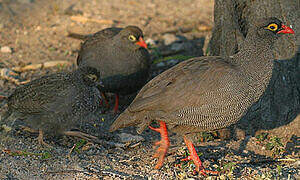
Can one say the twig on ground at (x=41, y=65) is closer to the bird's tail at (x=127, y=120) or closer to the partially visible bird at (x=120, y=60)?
the partially visible bird at (x=120, y=60)

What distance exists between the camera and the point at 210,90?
4.76 meters

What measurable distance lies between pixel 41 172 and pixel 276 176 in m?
2.66

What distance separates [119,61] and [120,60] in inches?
1.0

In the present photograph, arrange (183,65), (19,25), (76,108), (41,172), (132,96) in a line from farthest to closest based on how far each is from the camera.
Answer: (19,25) → (132,96) → (76,108) → (183,65) → (41,172)

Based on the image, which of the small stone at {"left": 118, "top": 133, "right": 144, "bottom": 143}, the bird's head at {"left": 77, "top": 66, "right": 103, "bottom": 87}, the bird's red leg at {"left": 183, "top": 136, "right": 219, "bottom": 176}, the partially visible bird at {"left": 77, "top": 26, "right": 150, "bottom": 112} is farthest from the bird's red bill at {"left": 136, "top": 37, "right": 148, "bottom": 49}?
the bird's red leg at {"left": 183, "top": 136, "right": 219, "bottom": 176}

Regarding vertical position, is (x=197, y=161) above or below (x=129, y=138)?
above

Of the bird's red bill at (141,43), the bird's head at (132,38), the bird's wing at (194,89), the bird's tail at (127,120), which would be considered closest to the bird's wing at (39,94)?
the bird's tail at (127,120)

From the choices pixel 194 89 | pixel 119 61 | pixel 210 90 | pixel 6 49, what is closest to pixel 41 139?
pixel 119 61

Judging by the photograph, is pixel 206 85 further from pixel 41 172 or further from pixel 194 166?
pixel 41 172

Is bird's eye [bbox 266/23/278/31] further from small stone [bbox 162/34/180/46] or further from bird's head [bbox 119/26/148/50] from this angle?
small stone [bbox 162/34/180/46]

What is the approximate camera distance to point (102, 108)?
6.94 metres

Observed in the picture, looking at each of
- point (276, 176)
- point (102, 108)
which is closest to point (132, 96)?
point (102, 108)

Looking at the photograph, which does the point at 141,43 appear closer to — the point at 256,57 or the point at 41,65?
the point at 41,65

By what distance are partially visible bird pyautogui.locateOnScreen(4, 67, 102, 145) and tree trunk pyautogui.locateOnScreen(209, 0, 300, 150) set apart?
2.07m
